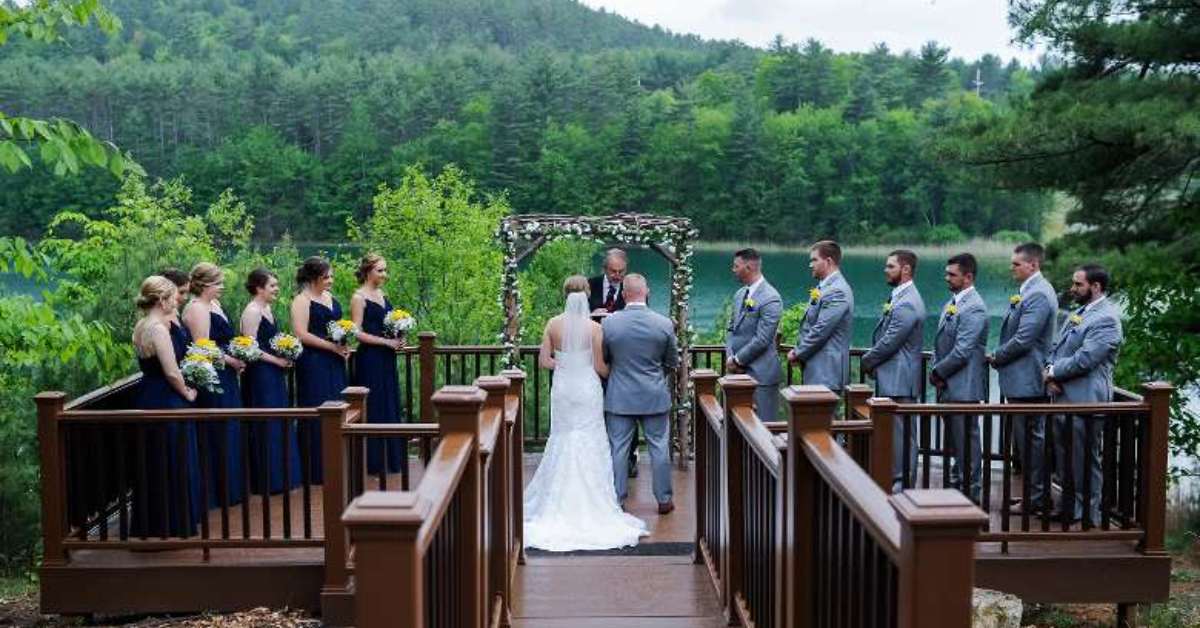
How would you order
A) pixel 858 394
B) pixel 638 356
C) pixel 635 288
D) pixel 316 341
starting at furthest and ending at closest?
pixel 316 341 < pixel 638 356 < pixel 635 288 < pixel 858 394

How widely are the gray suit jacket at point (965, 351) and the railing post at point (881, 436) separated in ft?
7.19

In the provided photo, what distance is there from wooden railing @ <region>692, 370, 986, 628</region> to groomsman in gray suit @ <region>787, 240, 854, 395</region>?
7.68ft

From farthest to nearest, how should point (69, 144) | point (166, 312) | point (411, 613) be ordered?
point (166, 312) < point (69, 144) < point (411, 613)

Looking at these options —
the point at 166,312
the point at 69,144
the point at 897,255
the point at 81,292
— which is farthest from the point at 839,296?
the point at 81,292

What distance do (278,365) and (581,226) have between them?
125 inches

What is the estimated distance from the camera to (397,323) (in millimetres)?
9359

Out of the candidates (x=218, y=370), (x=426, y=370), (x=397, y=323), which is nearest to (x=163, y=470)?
(x=218, y=370)

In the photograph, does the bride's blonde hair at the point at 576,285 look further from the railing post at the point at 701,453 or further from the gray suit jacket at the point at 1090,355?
the gray suit jacket at the point at 1090,355

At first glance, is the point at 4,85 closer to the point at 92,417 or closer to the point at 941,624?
the point at 92,417

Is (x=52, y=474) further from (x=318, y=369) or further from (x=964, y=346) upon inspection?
(x=964, y=346)

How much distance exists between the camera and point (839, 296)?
28.8 ft

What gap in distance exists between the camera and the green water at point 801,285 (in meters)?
44.2

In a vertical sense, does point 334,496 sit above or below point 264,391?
below

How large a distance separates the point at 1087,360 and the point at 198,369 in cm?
533
